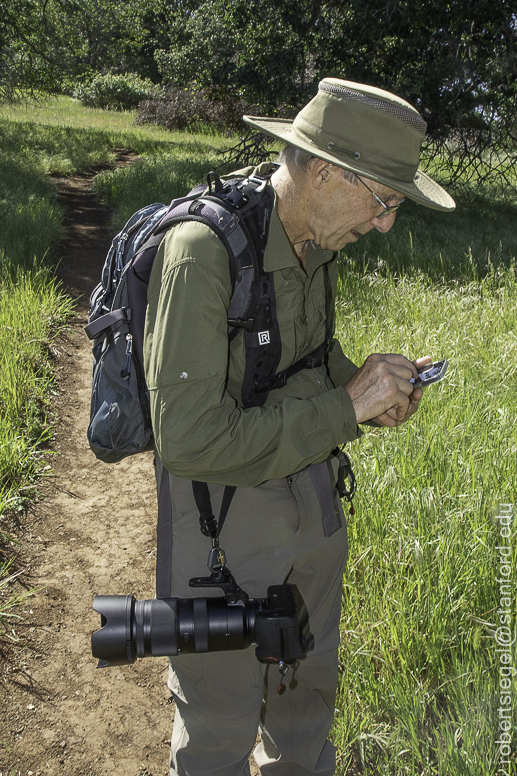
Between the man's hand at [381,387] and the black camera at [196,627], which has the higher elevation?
the man's hand at [381,387]

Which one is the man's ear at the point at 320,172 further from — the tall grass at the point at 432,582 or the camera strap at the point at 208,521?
the tall grass at the point at 432,582

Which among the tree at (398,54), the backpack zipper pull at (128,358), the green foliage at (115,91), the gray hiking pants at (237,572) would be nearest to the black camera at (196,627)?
the gray hiking pants at (237,572)

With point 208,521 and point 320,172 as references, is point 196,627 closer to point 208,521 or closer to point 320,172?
point 208,521

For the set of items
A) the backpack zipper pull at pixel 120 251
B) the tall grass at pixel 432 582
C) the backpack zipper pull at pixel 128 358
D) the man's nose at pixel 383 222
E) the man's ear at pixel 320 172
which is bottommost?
the tall grass at pixel 432 582

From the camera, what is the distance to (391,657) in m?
2.07

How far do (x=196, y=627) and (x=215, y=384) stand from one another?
1.93 ft

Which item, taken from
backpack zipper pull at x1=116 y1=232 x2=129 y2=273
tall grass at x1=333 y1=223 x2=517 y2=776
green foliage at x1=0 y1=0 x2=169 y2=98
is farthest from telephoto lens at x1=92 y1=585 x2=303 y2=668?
green foliage at x1=0 y1=0 x2=169 y2=98

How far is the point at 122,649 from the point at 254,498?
0.47 metres

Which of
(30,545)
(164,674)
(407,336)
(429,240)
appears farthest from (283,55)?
(164,674)

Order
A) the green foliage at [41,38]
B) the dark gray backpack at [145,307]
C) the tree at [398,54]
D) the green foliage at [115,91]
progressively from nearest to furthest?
1. the dark gray backpack at [145,307]
2. the tree at [398,54]
3. the green foliage at [41,38]
4. the green foliage at [115,91]

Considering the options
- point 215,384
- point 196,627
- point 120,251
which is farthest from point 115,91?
point 196,627

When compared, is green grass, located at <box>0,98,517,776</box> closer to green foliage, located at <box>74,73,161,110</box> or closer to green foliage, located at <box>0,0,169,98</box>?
green foliage, located at <box>0,0,169,98</box>

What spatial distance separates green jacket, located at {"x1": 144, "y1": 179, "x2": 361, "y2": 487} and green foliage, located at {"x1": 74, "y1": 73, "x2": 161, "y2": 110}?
3624 cm

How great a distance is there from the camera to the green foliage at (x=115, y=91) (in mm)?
34219
